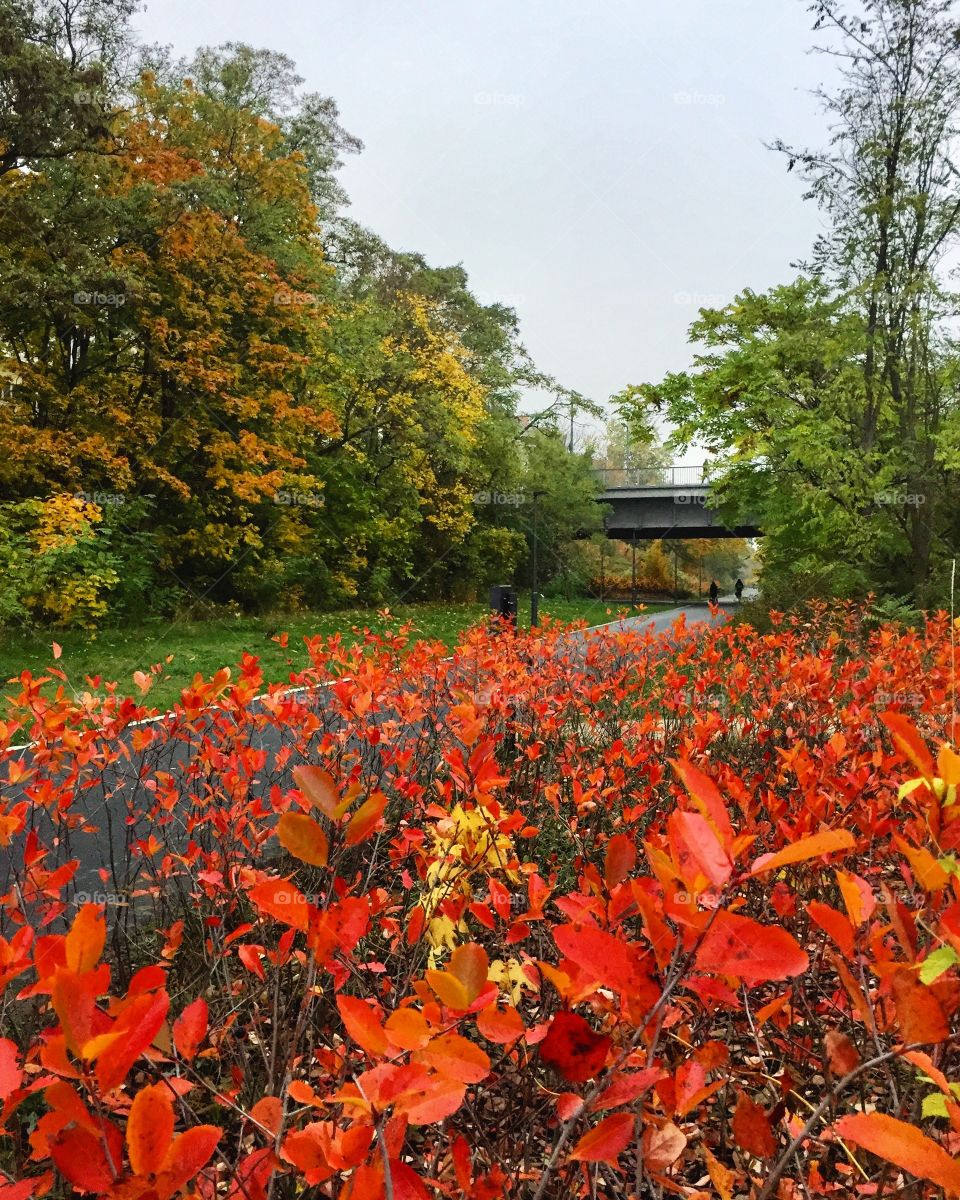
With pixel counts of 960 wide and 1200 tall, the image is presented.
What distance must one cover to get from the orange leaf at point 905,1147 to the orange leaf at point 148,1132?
0.54 m

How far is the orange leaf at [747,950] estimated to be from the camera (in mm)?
652

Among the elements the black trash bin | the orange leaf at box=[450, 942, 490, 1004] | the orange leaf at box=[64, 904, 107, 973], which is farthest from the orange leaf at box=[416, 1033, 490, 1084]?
the black trash bin

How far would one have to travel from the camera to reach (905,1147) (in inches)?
21.8

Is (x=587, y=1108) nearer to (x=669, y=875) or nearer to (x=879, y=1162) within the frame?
(x=669, y=875)

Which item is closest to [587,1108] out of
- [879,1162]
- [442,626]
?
[879,1162]

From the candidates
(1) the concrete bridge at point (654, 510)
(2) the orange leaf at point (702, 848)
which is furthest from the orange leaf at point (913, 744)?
(1) the concrete bridge at point (654, 510)

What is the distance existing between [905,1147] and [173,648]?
13.2m

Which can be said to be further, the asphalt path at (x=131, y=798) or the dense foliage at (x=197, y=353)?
the dense foliage at (x=197, y=353)

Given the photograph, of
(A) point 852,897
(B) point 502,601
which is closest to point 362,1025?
(A) point 852,897

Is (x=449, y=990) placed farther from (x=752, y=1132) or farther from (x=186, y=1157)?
(x=752, y=1132)

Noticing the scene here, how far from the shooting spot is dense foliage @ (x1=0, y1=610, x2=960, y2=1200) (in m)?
0.69

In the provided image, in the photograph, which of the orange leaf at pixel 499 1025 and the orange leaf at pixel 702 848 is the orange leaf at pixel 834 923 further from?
the orange leaf at pixel 499 1025

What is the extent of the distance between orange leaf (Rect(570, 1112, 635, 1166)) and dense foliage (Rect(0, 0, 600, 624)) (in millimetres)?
11873

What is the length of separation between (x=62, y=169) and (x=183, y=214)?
7.00ft
